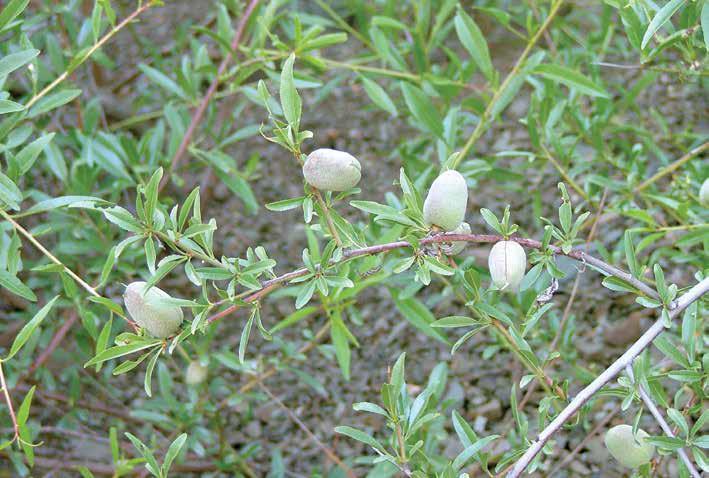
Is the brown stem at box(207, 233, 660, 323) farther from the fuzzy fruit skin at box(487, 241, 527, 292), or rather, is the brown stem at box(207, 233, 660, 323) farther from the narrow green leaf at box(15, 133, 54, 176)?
the narrow green leaf at box(15, 133, 54, 176)

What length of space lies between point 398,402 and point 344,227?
0.66ft

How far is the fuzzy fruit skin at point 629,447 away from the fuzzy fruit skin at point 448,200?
0.93 ft

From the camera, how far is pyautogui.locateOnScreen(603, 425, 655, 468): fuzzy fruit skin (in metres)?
0.82

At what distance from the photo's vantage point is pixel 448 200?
0.70 m

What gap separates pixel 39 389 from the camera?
141cm

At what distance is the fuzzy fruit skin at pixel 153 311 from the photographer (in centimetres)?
74

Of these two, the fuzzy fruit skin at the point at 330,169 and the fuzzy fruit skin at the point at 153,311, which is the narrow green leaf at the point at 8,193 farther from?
the fuzzy fruit skin at the point at 330,169

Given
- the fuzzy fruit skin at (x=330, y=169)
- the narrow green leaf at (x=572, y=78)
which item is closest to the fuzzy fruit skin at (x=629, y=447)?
the fuzzy fruit skin at (x=330, y=169)

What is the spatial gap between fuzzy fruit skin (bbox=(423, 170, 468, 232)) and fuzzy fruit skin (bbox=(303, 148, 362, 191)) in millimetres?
66

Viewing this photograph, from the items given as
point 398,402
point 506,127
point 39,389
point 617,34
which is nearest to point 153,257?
point 398,402

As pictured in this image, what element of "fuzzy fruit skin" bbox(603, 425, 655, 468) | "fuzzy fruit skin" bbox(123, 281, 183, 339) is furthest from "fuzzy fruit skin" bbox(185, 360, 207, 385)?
"fuzzy fruit skin" bbox(603, 425, 655, 468)

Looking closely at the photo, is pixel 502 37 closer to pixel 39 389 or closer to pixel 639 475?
pixel 39 389

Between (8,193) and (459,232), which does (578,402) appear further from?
(8,193)

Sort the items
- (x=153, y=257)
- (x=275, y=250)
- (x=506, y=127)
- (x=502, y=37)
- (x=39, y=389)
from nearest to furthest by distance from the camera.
Answer: (x=153, y=257) < (x=39, y=389) < (x=275, y=250) < (x=506, y=127) < (x=502, y=37)
